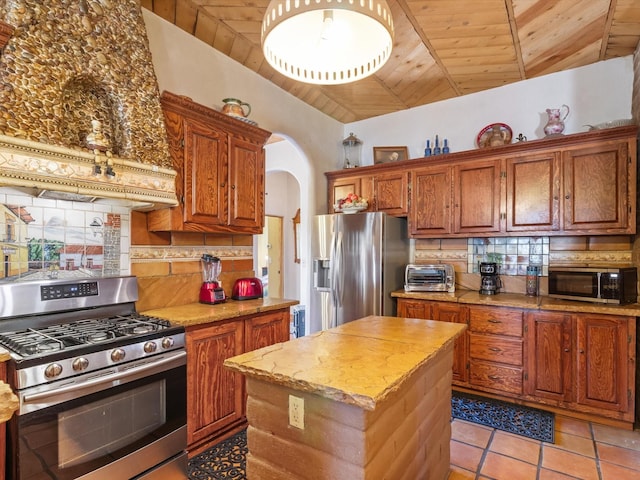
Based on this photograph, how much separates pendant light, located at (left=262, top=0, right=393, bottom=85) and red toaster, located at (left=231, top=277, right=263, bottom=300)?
1.81 metres

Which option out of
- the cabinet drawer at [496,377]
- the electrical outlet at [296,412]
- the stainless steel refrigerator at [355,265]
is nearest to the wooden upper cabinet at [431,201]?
the stainless steel refrigerator at [355,265]

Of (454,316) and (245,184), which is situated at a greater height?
(245,184)

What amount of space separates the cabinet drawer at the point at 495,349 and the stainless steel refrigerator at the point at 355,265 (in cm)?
81

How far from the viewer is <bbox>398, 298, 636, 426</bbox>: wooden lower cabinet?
98.7 inches

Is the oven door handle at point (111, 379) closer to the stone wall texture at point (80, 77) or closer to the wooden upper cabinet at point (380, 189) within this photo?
the stone wall texture at point (80, 77)

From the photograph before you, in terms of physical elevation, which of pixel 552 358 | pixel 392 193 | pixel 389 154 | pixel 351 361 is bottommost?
pixel 552 358

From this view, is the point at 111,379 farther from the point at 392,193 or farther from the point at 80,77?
the point at 392,193

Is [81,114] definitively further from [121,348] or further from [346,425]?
[346,425]

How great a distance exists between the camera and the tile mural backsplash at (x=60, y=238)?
185 centimetres

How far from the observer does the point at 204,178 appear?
2469 mm

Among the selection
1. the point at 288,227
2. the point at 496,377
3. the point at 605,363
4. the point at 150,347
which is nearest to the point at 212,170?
the point at 150,347

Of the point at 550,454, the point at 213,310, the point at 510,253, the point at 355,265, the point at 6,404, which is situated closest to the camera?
the point at 6,404

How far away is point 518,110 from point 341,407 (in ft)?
11.4

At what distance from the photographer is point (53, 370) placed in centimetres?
147
